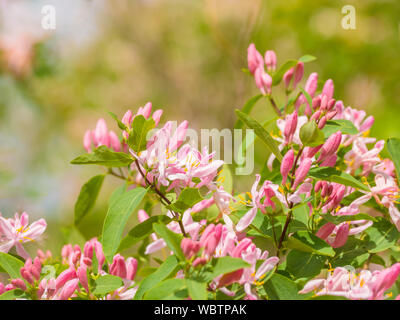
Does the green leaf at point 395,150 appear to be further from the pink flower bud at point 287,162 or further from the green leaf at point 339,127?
the pink flower bud at point 287,162

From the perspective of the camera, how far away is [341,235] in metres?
0.67

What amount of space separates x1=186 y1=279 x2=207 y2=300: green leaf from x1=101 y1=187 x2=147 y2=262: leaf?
13cm

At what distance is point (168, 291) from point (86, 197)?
1.30ft

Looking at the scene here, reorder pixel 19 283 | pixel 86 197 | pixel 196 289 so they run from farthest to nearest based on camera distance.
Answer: pixel 86 197
pixel 19 283
pixel 196 289

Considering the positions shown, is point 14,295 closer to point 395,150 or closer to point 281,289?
point 281,289

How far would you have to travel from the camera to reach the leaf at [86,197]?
2.85ft

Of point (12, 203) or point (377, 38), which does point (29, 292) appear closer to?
point (12, 203)

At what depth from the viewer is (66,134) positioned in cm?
300

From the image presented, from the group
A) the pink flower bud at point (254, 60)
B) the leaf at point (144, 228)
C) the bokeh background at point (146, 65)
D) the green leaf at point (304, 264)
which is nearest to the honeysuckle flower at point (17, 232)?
the leaf at point (144, 228)

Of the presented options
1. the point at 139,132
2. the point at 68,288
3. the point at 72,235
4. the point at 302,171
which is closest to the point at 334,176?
the point at 302,171

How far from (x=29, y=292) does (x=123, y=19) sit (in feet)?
8.69

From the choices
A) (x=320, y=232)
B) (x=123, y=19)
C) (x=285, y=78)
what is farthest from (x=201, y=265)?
(x=123, y=19)

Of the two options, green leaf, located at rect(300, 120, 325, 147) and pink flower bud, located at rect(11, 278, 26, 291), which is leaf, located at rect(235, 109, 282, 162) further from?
pink flower bud, located at rect(11, 278, 26, 291)

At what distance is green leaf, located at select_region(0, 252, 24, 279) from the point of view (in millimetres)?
645
